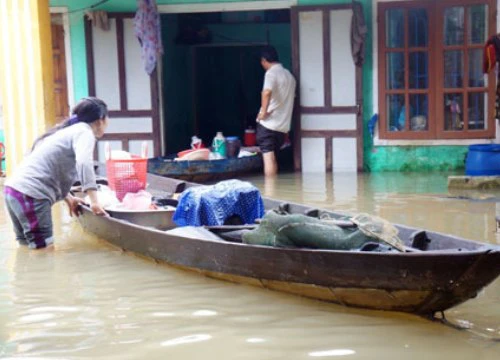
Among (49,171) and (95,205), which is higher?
(49,171)

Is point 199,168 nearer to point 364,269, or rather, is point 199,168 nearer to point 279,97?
point 279,97

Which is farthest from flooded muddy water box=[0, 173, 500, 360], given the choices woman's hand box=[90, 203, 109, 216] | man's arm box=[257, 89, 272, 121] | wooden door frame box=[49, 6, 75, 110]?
wooden door frame box=[49, 6, 75, 110]

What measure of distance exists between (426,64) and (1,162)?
726 centimetres

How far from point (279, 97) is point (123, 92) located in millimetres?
2677

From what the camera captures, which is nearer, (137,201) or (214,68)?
(137,201)

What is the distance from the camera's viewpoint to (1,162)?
12727mm

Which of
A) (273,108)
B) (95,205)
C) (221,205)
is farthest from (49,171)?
(273,108)

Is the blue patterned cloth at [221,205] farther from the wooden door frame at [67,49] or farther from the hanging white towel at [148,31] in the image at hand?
the wooden door frame at [67,49]

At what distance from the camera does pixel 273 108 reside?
11289 mm

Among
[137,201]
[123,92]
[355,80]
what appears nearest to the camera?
[137,201]

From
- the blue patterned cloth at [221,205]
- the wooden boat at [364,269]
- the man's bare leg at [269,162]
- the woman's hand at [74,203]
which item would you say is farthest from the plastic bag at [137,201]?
the man's bare leg at [269,162]

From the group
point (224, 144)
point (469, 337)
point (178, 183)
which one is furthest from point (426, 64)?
point (469, 337)

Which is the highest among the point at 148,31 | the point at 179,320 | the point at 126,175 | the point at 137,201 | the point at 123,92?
the point at 148,31

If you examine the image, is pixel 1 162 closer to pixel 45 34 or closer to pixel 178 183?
pixel 45 34
